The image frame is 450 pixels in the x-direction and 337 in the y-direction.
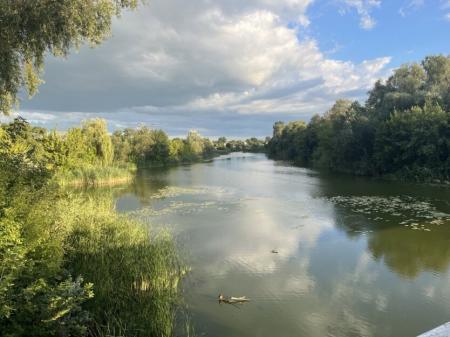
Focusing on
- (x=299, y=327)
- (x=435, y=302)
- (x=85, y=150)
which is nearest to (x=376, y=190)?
(x=435, y=302)

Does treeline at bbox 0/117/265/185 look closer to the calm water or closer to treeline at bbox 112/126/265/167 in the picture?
treeline at bbox 112/126/265/167

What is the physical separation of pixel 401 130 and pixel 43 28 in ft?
107

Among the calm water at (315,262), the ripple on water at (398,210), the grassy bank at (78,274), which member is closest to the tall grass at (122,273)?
the grassy bank at (78,274)

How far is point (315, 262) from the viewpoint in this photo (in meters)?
11.1

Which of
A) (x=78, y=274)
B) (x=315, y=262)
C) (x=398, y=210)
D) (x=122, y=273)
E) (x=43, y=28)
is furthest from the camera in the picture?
(x=398, y=210)

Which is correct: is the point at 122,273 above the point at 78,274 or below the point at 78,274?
below

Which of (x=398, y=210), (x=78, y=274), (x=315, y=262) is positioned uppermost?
(x=78, y=274)

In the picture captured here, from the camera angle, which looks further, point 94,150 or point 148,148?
point 148,148

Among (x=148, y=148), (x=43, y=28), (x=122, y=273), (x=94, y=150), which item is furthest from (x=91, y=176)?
(x=148, y=148)

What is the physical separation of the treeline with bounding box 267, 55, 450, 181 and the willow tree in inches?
1164

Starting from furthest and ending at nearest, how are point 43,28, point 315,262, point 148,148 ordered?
point 148,148 < point 315,262 < point 43,28

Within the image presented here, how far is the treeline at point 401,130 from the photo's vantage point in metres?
31.7

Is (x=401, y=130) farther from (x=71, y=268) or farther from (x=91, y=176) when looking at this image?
(x=71, y=268)

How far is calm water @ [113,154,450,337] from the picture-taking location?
292 inches
